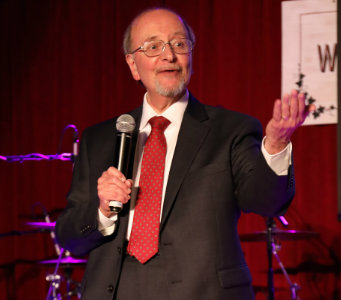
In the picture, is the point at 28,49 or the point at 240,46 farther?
the point at 28,49

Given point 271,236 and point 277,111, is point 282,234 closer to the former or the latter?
point 271,236

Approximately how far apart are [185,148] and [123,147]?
0.21 m

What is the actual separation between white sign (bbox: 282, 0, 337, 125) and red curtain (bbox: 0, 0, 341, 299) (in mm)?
91

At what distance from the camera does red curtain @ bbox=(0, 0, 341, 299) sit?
466 centimetres

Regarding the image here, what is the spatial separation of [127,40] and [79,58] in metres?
3.25

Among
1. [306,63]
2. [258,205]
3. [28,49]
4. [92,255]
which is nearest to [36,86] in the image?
[28,49]

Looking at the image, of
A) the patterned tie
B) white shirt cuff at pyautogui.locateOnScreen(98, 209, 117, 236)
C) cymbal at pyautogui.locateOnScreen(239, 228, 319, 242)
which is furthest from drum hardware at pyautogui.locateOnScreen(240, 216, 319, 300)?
white shirt cuff at pyautogui.locateOnScreen(98, 209, 117, 236)

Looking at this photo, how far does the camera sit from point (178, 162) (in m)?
1.77

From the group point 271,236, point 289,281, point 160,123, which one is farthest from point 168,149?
point 289,281

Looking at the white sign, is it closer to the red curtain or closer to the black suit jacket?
the red curtain

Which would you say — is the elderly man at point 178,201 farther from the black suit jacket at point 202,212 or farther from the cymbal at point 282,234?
the cymbal at point 282,234

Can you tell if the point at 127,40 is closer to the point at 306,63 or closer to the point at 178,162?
the point at 178,162

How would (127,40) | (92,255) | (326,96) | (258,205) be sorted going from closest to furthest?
(258,205)
(92,255)
(127,40)
(326,96)

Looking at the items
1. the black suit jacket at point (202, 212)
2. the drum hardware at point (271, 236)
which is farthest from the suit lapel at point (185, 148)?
the drum hardware at point (271, 236)
